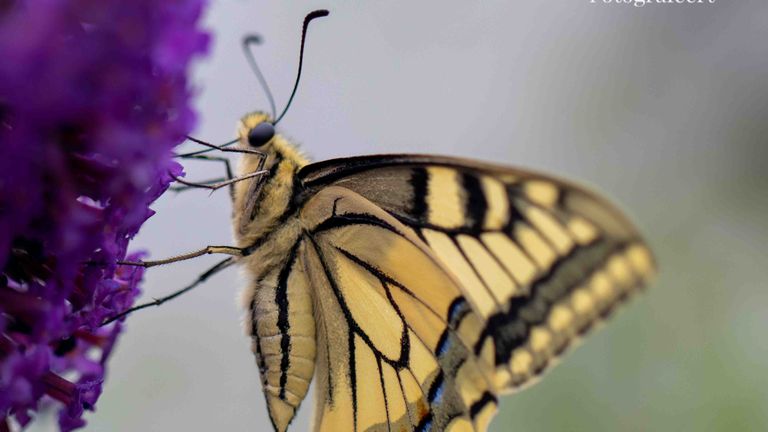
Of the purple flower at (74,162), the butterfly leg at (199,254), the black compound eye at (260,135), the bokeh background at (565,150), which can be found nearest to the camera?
the purple flower at (74,162)

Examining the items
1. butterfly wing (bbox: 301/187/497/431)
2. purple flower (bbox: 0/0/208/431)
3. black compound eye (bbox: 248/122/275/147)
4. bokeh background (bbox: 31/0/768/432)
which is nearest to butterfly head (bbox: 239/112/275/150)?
black compound eye (bbox: 248/122/275/147)

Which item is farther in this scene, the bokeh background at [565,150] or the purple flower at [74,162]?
the bokeh background at [565,150]

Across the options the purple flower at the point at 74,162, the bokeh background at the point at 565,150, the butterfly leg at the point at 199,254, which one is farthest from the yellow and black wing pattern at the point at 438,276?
the bokeh background at the point at 565,150

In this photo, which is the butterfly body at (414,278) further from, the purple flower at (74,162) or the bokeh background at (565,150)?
the bokeh background at (565,150)

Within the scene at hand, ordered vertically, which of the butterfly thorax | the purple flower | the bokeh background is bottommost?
the purple flower

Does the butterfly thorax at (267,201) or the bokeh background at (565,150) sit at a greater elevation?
the bokeh background at (565,150)

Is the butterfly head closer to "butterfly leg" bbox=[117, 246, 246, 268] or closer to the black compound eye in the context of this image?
the black compound eye

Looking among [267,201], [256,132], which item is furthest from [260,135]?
[267,201]

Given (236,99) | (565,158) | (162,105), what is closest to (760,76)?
(565,158)
